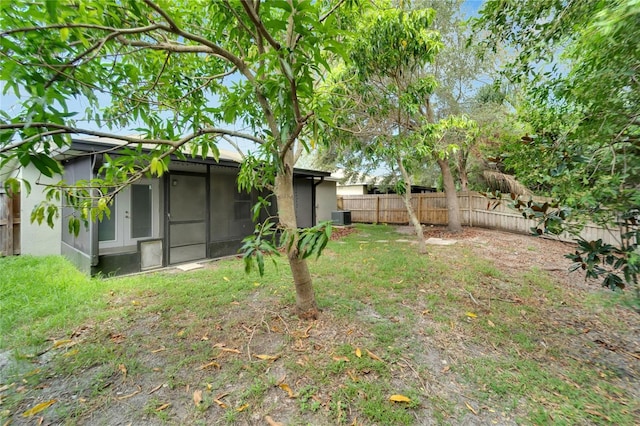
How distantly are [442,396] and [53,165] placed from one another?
2849mm

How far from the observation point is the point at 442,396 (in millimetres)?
1998

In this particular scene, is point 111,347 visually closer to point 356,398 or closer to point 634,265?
point 356,398

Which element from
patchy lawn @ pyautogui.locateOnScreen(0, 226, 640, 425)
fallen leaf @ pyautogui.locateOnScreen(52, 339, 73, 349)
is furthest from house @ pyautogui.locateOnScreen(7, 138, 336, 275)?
fallen leaf @ pyautogui.locateOnScreen(52, 339, 73, 349)

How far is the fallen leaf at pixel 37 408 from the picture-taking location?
72.7 inches

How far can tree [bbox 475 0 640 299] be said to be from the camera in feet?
5.49

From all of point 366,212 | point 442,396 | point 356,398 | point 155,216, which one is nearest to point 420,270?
point 442,396

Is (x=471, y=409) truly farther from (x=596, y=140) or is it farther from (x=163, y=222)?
(x=163, y=222)

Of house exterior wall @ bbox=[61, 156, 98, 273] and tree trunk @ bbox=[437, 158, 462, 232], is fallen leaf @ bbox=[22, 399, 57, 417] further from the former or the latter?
tree trunk @ bbox=[437, 158, 462, 232]

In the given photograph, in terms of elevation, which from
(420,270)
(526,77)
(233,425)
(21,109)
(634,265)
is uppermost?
(526,77)

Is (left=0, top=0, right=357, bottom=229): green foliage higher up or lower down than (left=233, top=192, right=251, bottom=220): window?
higher up

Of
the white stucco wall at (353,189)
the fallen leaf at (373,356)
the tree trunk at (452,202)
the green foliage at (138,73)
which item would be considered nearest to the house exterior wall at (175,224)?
the green foliage at (138,73)

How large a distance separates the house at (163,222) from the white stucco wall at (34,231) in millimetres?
15

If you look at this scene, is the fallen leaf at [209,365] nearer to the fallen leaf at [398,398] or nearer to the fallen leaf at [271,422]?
the fallen leaf at [271,422]

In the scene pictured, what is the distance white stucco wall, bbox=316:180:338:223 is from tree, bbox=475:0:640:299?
11.0m
